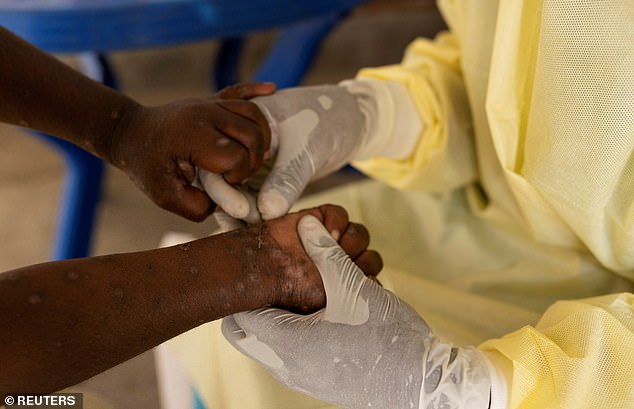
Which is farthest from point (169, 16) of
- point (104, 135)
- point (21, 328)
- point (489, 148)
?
point (21, 328)

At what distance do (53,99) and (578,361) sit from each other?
458 mm

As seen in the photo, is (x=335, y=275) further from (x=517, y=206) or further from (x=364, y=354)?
(x=517, y=206)

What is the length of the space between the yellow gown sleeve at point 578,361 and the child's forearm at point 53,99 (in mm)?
372

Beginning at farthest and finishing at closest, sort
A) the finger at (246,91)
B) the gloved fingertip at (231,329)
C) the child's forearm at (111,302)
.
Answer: the finger at (246,91)
the gloved fingertip at (231,329)
the child's forearm at (111,302)

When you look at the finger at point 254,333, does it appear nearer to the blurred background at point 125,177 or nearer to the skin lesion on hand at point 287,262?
the skin lesion on hand at point 287,262

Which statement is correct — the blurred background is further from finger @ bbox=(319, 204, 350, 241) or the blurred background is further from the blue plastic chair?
finger @ bbox=(319, 204, 350, 241)

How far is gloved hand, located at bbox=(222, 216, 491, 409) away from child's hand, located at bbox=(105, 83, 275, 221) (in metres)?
0.12

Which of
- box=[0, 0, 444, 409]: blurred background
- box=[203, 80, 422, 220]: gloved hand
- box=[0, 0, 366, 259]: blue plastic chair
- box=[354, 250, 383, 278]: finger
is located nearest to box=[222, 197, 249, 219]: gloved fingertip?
box=[203, 80, 422, 220]: gloved hand

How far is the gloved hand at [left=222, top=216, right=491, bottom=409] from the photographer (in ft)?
1.43

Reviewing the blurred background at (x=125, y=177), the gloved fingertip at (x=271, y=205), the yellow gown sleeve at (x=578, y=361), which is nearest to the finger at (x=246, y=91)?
the gloved fingertip at (x=271, y=205)

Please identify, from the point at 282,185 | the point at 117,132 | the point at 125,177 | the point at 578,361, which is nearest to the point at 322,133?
the point at 282,185

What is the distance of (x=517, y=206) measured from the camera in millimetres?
585

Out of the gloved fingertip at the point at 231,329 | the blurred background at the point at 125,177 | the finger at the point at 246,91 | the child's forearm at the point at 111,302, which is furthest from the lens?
the blurred background at the point at 125,177

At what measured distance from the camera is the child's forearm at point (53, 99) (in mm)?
524
